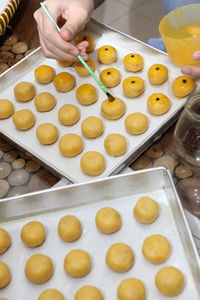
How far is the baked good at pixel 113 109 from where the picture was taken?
102cm

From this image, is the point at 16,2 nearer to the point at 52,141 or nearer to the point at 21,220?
the point at 52,141

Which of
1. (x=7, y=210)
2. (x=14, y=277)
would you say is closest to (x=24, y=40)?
(x=7, y=210)

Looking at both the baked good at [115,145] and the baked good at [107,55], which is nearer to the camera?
the baked good at [115,145]

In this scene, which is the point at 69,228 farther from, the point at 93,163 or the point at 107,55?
the point at 107,55

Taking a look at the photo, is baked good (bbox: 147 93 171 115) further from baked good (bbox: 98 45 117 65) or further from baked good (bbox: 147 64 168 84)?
baked good (bbox: 98 45 117 65)

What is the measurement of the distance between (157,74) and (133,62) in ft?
0.27

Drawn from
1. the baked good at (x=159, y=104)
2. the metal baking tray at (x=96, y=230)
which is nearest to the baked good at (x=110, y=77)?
the baked good at (x=159, y=104)

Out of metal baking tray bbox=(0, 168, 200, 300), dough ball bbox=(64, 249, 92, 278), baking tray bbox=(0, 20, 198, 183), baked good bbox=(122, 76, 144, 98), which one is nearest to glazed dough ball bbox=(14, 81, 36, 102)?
baking tray bbox=(0, 20, 198, 183)

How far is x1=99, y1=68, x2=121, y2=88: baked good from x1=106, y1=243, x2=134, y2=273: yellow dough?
0.45 metres

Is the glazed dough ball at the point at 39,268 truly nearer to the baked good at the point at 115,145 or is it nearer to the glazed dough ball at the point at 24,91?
the baked good at the point at 115,145

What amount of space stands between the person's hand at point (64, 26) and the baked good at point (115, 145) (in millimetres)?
243

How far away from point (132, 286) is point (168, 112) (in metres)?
0.45

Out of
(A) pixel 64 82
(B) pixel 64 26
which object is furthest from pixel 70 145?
(B) pixel 64 26

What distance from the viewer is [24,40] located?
1.23 meters
